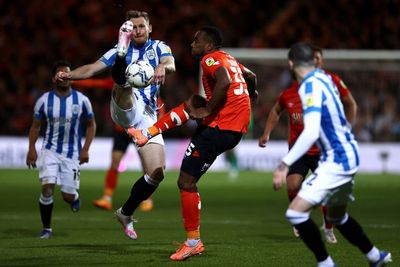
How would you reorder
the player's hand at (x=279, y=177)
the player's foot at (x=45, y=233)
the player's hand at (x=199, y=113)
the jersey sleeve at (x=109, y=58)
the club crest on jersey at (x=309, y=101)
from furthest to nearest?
the player's foot at (x=45, y=233) < the jersey sleeve at (x=109, y=58) < the player's hand at (x=199, y=113) < the club crest on jersey at (x=309, y=101) < the player's hand at (x=279, y=177)

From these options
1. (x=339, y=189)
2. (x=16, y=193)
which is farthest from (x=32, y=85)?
(x=339, y=189)

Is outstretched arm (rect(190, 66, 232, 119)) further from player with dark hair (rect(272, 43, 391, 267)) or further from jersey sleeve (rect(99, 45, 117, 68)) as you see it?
player with dark hair (rect(272, 43, 391, 267))

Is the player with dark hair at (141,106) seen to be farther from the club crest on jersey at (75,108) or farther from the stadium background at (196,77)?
the stadium background at (196,77)

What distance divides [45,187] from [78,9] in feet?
58.4

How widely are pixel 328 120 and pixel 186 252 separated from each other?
7.66 feet

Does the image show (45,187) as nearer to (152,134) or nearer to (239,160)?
(152,134)

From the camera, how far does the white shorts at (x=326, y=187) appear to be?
7449 mm

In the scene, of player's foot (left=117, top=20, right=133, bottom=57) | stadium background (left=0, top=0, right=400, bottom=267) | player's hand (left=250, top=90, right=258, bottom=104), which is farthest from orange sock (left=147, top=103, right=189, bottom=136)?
stadium background (left=0, top=0, right=400, bottom=267)

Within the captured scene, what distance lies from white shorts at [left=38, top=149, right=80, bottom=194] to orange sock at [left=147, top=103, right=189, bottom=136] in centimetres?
247

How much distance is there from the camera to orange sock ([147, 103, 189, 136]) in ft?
30.4

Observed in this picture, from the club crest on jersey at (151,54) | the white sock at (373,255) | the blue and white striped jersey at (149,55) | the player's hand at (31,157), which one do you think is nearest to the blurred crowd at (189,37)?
the player's hand at (31,157)

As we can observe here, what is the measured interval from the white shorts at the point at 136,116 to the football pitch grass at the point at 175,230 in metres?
1.32

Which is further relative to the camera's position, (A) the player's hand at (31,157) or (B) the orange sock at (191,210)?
(A) the player's hand at (31,157)

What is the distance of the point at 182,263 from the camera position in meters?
8.86
